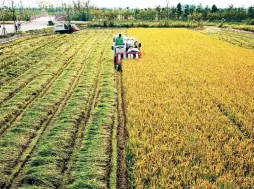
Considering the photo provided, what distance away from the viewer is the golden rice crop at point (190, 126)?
5844mm

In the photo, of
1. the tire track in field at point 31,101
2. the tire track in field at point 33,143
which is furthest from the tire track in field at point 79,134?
the tire track in field at point 31,101

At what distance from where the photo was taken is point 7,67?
1563 centimetres

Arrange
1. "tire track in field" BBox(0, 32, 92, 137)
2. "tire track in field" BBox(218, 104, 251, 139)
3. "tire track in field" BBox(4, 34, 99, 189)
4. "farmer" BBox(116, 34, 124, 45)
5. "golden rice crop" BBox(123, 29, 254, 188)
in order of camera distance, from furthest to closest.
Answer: "farmer" BBox(116, 34, 124, 45), "tire track in field" BBox(0, 32, 92, 137), "tire track in field" BBox(218, 104, 251, 139), "tire track in field" BBox(4, 34, 99, 189), "golden rice crop" BBox(123, 29, 254, 188)

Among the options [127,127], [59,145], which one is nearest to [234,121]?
[127,127]

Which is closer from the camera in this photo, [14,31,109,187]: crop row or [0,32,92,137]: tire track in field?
[14,31,109,187]: crop row

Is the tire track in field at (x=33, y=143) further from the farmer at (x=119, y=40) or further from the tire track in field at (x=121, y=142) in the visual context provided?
the farmer at (x=119, y=40)

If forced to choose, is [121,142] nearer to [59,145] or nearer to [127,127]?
[127,127]

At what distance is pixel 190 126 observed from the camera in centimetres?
816

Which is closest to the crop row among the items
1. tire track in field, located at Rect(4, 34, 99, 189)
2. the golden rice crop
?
tire track in field, located at Rect(4, 34, 99, 189)

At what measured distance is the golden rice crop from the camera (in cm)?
584

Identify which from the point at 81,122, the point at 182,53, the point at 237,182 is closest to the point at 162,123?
the point at 81,122

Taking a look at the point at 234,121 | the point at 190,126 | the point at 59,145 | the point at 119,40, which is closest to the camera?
the point at 59,145

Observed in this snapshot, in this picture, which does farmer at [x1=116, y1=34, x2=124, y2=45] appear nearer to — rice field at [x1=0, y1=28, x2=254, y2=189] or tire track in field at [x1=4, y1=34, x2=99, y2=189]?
rice field at [x1=0, y1=28, x2=254, y2=189]

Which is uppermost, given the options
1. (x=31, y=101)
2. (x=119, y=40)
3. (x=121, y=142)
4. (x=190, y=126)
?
(x=119, y=40)
